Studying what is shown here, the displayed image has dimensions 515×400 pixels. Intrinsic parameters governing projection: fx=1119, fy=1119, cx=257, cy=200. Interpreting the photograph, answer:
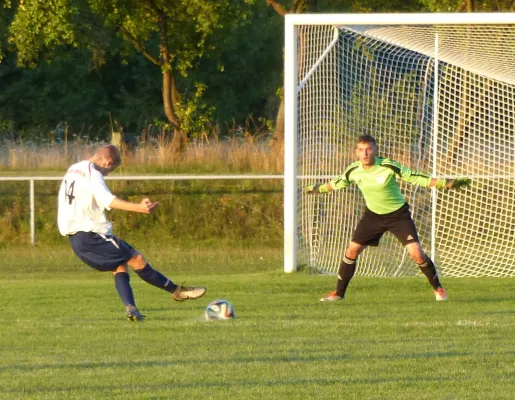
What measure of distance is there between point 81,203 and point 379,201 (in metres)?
3.20

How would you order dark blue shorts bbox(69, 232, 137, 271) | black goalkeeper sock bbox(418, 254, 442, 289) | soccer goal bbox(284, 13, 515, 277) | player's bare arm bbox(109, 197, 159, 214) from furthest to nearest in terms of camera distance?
soccer goal bbox(284, 13, 515, 277) < black goalkeeper sock bbox(418, 254, 442, 289) < dark blue shorts bbox(69, 232, 137, 271) < player's bare arm bbox(109, 197, 159, 214)

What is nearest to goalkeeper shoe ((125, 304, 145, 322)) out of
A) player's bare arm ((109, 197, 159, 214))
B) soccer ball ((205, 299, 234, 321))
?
soccer ball ((205, 299, 234, 321))

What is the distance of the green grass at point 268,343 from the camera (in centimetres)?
660

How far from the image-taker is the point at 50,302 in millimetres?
11961

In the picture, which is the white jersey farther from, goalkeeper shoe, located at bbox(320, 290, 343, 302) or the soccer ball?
goalkeeper shoe, located at bbox(320, 290, 343, 302)

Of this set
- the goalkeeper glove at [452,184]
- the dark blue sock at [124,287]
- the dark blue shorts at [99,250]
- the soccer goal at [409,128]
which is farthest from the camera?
the soccer goal at [409,128]

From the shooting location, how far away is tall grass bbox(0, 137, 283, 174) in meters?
21.7

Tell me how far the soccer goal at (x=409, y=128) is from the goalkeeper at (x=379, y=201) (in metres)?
3.00

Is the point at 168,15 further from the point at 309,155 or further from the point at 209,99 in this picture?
the point at 209,99

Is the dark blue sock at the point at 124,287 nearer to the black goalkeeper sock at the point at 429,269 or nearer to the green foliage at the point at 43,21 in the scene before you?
the black goalkeeper sock at the point at 429,269

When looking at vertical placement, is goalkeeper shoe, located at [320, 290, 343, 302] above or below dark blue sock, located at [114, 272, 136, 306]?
below

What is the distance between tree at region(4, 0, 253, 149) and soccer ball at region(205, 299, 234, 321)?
37.9 feet

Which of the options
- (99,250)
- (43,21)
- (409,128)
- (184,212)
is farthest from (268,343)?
(43,21)

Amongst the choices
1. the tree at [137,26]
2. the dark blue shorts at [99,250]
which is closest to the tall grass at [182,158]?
the tree at [137,26]
